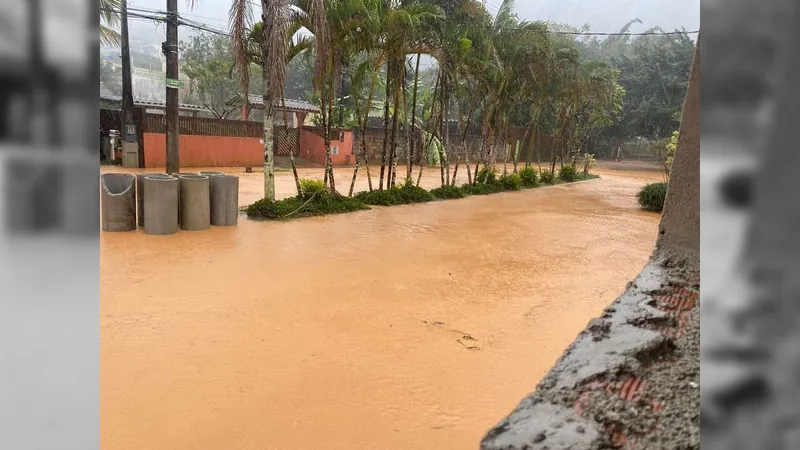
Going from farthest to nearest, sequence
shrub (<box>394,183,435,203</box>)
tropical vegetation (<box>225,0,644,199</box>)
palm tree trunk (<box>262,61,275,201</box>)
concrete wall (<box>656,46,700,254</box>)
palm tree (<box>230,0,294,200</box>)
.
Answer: shrub (<box>394,183,435,203</box>), palm tree trunk (<box>262,61,275,201</box>), tropical vegetation (<box>225,0,644,199</box>), palm tree (<box>230,0,294,200</box>), concrete wall (<box>656,46,700,254</box>)

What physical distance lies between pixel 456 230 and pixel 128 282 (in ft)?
17.5

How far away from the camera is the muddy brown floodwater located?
2.84 m

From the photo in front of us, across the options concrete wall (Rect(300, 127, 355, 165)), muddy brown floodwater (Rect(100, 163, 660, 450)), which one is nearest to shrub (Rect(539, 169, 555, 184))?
concrete wall (Rect(300, 127, 355, 165))

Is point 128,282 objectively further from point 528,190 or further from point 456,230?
point 528,190

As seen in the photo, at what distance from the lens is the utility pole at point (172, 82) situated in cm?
1171

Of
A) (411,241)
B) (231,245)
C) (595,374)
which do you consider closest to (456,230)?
(411,241)

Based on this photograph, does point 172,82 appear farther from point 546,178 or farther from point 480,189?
point 546,178

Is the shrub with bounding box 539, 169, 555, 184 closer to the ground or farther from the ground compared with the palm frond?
closer to the ground

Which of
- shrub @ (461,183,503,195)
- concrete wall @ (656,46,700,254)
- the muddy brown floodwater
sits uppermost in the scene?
concrete wall @ (656,46,700,254)

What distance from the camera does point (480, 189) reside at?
15.3m

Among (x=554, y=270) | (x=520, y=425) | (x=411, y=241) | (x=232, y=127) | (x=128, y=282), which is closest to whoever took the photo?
(x=520, y=425)

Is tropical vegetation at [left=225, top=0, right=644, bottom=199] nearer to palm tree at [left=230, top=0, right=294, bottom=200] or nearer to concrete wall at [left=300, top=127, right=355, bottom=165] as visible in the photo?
palm tree at [left=230, top=0, right=294, bottom=200]

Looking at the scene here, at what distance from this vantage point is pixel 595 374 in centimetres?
122

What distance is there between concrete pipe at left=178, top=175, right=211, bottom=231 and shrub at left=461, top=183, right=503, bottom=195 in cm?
816
